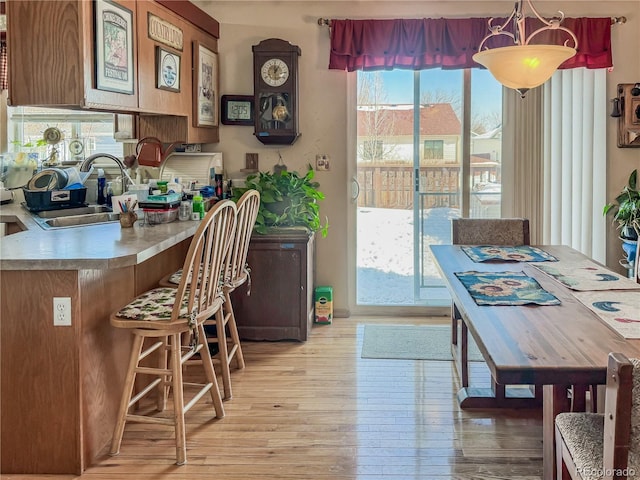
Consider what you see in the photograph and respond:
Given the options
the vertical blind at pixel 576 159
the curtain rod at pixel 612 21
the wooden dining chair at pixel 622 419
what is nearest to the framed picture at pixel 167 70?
the curtain rod at pixel 612 21

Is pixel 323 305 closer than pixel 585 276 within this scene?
No

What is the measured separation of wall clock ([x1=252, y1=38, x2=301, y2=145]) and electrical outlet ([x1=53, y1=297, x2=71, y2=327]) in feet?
7.63

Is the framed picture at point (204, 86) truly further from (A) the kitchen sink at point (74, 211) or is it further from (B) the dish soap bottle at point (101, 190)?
(A) the kitchen sink at point (74, 211)

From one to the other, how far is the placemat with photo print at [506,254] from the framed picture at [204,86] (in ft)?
6.56

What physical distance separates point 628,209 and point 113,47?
3.41 metres

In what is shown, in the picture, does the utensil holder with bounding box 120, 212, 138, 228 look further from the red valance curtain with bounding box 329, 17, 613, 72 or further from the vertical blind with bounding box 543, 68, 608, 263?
the vertical blind with bounding box 543, 68, 608, 263

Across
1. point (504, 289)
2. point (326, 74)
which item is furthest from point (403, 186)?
point (504, 289)

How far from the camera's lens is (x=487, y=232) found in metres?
3.53

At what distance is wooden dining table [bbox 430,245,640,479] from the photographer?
150 cm

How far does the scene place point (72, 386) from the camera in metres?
2.22

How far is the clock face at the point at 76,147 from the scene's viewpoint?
163 inches

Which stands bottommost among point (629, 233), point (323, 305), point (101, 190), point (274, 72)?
point (323, 305)

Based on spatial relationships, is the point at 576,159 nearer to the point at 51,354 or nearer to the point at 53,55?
the point at 53,55

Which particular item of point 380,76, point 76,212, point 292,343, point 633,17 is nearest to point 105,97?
point 76,212
